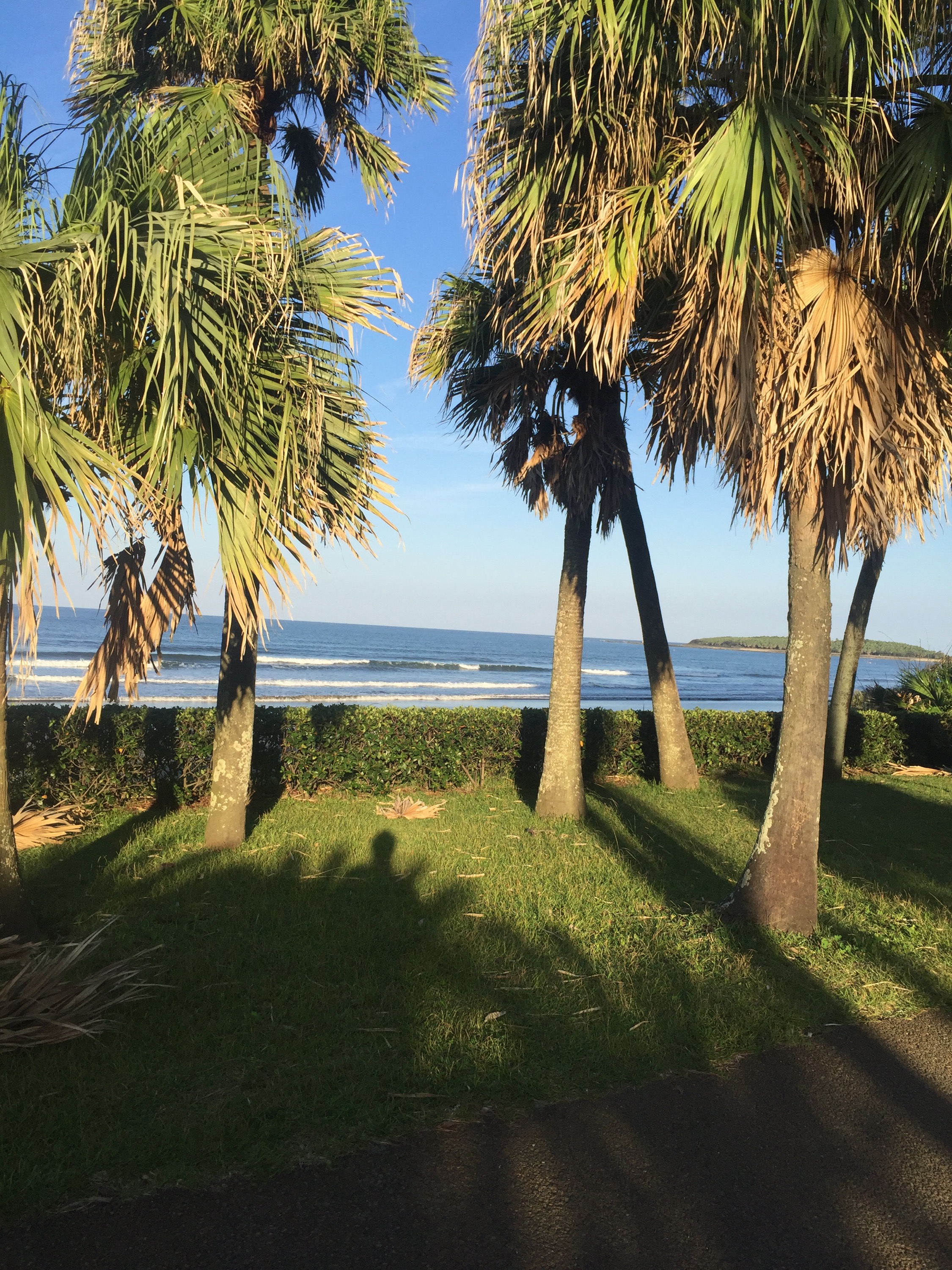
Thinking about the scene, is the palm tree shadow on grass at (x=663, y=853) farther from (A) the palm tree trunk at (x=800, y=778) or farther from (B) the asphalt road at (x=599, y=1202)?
(B) the asphalt road at (x=599, y=1202)

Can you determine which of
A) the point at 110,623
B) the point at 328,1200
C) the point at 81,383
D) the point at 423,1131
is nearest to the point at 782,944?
the point at 423,1131

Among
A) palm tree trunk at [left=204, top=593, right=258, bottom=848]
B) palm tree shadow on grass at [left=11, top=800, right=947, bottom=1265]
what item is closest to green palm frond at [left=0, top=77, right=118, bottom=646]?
palm tree shadow on grass at [left=11, top=800, right=947, bottom=1265]

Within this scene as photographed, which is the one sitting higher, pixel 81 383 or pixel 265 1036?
pixel 81 383

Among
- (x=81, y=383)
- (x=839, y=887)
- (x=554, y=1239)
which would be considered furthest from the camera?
(x=839, y=887)

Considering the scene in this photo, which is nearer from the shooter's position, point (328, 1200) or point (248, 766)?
point (328, 1200)

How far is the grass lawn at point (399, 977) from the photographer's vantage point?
332cm

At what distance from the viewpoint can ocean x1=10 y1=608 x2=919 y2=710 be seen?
96.8ft

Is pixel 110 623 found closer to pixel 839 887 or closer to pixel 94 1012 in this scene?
pixel 94 1012

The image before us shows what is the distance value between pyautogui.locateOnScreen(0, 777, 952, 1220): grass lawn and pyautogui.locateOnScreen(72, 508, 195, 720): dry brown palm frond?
1.52 metres

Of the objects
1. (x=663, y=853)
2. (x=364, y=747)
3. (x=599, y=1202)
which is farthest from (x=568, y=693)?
(x=599, y=1202)

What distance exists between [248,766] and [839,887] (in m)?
5.29

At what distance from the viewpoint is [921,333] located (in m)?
5.36

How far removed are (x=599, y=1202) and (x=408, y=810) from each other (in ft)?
21.8

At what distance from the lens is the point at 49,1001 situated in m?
3.83
